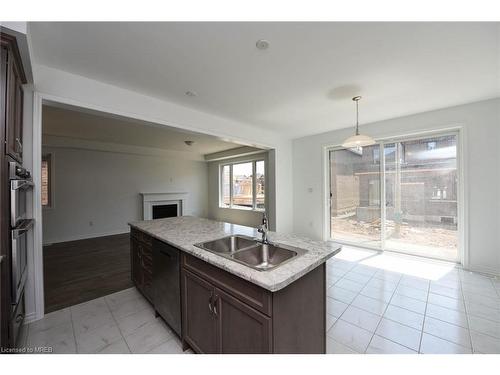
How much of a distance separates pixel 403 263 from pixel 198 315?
3494mm

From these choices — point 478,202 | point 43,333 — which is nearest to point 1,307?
point 43,333

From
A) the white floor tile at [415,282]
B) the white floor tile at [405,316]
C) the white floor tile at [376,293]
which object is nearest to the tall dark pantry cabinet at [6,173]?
the white floor tile at [405,316]

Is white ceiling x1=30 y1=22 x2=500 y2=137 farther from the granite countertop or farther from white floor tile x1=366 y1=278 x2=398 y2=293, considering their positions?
white floor tile x1=366 y1=278 x2=398 y2=293

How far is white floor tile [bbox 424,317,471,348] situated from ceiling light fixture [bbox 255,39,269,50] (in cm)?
290

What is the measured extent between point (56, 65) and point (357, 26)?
2805 millimetres

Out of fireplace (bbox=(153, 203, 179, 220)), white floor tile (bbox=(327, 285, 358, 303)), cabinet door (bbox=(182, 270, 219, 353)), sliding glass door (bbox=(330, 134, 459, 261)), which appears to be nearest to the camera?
cabinet door (bbox=(182, 270, 219, 353))

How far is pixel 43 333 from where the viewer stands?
181 cm

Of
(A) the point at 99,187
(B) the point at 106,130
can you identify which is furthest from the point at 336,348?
(A) the point at 99,187

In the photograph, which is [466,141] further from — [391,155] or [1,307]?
[1,307]

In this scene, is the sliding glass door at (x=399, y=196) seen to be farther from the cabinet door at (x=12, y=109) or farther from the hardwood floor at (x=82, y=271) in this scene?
the cabinet door at (x=12, y=109)

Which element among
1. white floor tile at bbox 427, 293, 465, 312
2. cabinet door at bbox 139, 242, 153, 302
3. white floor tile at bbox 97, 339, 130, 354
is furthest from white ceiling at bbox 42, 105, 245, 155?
white floor tile at bbox 427, 293, 465, 312

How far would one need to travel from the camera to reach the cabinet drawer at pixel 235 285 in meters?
1.06

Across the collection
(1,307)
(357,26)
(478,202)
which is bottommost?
(1,307)

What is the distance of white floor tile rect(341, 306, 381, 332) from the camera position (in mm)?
1916
